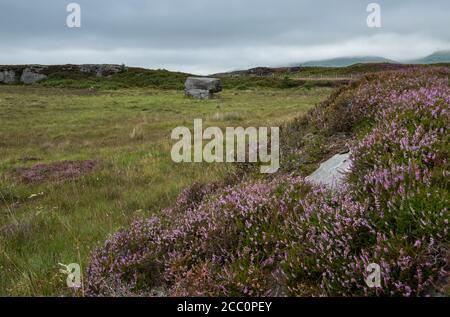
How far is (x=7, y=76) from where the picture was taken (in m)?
81.6

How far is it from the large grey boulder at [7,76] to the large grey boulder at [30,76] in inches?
84.3

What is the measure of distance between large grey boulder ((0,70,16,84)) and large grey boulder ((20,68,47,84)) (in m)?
2.14

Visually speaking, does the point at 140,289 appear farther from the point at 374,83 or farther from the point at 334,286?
the point at 374,83

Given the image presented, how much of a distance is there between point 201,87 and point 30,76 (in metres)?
47.6

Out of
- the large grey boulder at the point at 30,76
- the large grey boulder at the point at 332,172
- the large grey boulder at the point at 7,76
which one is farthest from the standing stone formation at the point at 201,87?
the large grey boulder at the point at 7,76

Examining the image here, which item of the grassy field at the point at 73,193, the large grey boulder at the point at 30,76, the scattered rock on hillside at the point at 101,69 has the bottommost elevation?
the grassy field at the point at 73,193

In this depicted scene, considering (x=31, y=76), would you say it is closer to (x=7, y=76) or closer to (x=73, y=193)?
(x=7, y=76)

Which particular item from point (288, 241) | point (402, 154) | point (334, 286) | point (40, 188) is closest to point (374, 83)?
point (402, 154)

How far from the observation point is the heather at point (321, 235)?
3283mm

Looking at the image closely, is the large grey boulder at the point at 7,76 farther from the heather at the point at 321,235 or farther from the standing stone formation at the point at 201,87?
the heather at the point at 321,235

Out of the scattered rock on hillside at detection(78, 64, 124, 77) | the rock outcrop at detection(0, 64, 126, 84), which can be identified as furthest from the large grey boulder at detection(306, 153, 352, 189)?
the scattered rock on hillside at detection(78, 64, 124, 77)

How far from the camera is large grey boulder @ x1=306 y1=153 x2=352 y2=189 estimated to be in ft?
16.5

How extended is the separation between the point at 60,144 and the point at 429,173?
1860 cm

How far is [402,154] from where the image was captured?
14.8 feet
